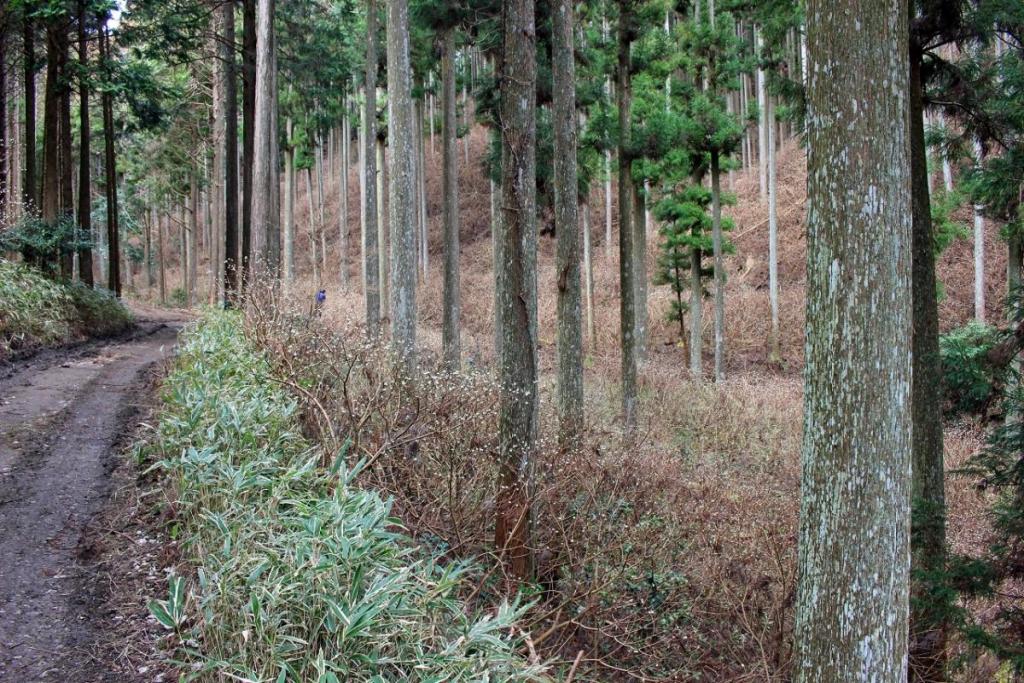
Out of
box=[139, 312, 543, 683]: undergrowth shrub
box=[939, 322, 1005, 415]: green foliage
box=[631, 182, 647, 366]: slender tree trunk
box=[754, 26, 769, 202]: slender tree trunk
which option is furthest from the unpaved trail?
box=[754, 26, 769, 202]: slender tree trunk

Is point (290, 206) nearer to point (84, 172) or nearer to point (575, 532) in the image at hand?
point (84, 172)

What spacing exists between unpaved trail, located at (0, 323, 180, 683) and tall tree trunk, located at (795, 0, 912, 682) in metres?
3.95

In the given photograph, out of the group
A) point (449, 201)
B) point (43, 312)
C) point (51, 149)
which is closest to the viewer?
point (43, 312)

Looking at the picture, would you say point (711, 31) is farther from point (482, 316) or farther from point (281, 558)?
point (281, 558)

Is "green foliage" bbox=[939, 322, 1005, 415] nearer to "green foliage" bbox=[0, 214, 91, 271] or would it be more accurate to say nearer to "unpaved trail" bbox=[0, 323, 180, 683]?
"unpaved trail" bbox=[0, 323, 180, 683]

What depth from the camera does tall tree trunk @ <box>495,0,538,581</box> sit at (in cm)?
599

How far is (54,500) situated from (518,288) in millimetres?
4135

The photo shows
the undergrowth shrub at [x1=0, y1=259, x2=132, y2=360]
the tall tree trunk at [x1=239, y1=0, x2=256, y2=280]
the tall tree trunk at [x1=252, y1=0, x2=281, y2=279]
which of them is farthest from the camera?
the tall tree trunk at [x1=239, y1=0, x2=256, y2=280]

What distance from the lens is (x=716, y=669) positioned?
6.35 metres

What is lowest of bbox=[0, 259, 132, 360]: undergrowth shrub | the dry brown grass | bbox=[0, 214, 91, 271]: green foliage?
the dry brown grass

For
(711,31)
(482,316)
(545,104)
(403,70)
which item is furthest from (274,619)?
(482,316)

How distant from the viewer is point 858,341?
13.2 feet

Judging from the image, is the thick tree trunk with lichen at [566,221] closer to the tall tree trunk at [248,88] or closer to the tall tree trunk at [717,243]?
the tall tree trunk at [717,243]

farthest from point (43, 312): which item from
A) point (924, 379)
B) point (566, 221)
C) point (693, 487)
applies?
point (924, 379)
